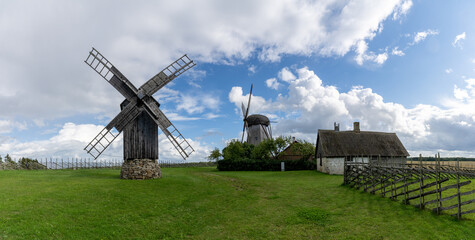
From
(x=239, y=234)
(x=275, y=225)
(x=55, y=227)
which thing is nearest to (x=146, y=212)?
(x=55, y=227)

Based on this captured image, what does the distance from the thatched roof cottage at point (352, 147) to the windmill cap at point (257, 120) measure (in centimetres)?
1725

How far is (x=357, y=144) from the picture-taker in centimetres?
4100

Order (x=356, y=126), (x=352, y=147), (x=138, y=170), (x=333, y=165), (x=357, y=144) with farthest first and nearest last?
(x=356, y=126) < (x=357, y=144) < (x=352, y=147) < (x=333, y=165) < (x=138, y=170)

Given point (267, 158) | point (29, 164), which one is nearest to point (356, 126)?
point (267, 158)

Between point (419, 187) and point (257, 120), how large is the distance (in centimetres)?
4389

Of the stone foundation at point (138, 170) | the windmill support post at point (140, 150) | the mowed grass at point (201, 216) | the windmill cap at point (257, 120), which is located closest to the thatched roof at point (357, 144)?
the windmill cap at point (257, 120)

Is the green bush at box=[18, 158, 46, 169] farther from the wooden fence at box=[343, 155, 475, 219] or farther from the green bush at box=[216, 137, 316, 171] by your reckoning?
the wooden fence at box=[343, 155, 475, 219]

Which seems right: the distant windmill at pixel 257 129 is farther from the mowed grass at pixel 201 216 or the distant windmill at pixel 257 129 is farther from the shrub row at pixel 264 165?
the mowed grass at pixel 201 216

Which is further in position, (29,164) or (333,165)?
(29,164)

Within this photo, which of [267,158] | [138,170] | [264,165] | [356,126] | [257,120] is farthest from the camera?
[257,120]

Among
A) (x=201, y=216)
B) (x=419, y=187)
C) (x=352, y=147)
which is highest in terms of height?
(x=352, y=147)

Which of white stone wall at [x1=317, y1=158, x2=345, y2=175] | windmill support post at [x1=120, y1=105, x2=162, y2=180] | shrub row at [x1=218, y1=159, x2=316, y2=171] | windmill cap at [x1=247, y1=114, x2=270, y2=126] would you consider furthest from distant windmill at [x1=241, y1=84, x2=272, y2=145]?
windmill support post at [x1=120, y1=105, x2=162, y2=180]

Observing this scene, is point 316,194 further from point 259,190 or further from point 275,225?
point 275,225

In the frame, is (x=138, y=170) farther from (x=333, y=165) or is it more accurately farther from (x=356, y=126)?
(x=356, y=126)
